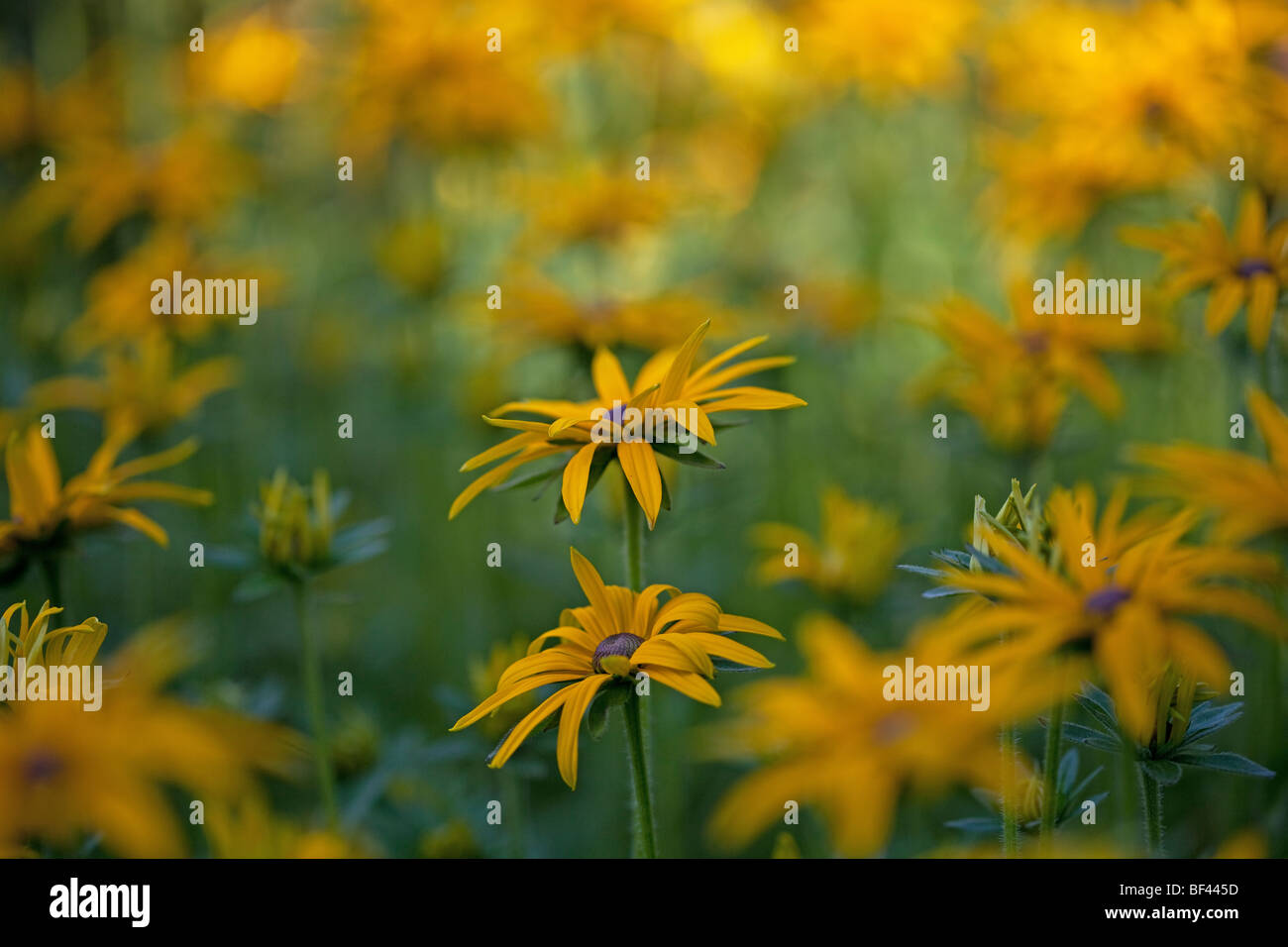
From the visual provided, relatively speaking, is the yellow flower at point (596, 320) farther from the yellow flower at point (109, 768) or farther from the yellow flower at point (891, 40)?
the yellow flower at point (891, 40)

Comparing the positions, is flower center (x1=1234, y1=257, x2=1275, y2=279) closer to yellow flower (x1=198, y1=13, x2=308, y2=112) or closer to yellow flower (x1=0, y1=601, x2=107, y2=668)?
yellow flower (x1=0, y1=601, x2=107, y2=668)

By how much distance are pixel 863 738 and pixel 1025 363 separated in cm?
144

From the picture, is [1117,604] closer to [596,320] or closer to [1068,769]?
[1068,769]

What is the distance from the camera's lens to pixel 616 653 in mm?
1649

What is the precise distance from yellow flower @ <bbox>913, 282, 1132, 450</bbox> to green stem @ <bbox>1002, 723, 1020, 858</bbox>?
1.24 meters

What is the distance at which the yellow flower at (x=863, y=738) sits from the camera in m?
1.37

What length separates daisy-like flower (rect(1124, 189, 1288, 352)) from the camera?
7.25 ft

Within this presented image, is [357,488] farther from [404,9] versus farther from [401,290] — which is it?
[404,9]

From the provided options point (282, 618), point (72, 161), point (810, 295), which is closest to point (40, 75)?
point (72, 161)

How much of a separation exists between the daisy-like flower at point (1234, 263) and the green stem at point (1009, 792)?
3.67 ft

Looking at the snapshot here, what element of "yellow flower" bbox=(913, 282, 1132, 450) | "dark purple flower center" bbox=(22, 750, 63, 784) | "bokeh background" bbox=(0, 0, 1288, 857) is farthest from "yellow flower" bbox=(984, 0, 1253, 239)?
"dark purple flower center" bbox=(22, 750, 63, 784)

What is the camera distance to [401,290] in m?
4.10

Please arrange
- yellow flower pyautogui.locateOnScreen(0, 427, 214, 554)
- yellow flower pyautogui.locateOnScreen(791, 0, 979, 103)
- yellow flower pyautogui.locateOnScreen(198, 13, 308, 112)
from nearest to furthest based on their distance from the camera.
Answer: yellow flower pyautogui.locateOnScreen(0, 427, 214, 554)
yellow flower pyautogui.locateOnScreen(791, 0, 979, 103)
yellow flower pyautogui.locateOnScreen(198, 13, 308, 112)

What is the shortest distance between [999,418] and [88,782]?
221 cm
